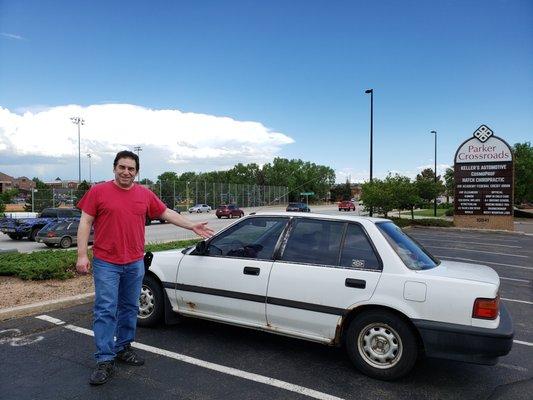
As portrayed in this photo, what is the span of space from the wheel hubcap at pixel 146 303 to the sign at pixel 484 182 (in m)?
22.5

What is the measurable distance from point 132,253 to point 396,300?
2.40 m

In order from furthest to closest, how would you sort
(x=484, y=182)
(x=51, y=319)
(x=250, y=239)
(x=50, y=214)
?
1. (x=484, y=182)
2. (x=50, y=214)
3. (x=51, y=319)
4. (x=250, y=239)

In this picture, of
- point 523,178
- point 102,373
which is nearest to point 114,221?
point 102,373

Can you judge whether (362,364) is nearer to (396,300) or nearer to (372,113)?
(396,300)

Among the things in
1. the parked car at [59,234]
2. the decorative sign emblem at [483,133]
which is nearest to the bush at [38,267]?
the parked car at [59,234]

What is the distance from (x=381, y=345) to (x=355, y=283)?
1.93 ft

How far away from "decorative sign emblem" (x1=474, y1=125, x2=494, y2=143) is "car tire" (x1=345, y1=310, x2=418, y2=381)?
22.8 m

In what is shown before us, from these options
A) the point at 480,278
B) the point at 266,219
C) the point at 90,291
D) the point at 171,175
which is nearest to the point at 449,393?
the point at 480,278

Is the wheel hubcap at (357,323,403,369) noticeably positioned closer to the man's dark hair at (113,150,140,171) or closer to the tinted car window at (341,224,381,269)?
the tinted car window at (341,224,381,269)

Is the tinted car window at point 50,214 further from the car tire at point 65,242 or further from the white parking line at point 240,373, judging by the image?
the white parking line at point 240,373

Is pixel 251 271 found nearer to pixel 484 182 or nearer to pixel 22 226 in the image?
pixel 22 226

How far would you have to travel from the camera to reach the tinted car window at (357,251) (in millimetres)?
4074

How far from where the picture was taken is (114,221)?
3.89m

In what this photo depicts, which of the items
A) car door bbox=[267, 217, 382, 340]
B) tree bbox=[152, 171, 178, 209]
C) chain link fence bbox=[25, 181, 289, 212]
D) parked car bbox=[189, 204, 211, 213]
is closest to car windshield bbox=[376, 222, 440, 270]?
car door bbox=[267, 217, 382, 340]
